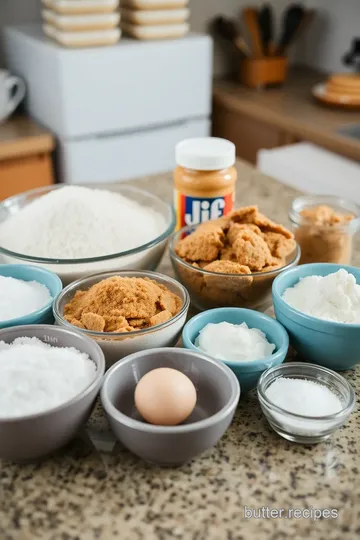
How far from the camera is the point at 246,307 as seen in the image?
37.1 inches

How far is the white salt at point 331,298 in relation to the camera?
799mm

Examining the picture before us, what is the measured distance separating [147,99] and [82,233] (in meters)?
1.65

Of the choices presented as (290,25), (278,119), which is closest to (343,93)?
(278,119)

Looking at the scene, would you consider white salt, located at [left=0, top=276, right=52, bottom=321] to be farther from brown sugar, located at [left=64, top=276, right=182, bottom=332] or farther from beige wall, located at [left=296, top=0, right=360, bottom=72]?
beige wall, located at [left=296, top=0, right=360, bottom=72]

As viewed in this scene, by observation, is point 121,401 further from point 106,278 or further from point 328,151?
point 328,151

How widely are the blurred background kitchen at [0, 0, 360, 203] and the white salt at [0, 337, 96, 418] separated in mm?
1594

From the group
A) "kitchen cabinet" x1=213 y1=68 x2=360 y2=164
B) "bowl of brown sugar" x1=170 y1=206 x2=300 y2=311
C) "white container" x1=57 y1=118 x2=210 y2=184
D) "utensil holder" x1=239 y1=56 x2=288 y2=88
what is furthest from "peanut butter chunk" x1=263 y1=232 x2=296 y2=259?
"utensil holder" x1=239 y1=56 x2=288 y2=88

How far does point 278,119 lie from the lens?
8.33 ft

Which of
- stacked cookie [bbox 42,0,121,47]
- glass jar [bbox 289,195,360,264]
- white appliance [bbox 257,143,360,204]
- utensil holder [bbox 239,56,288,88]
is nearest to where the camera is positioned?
glass jar [bbox 289,195,360,264]

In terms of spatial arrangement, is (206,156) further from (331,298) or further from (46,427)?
(46,427)

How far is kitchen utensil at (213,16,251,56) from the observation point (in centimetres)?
296

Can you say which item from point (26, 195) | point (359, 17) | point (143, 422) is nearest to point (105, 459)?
point (143, 422)

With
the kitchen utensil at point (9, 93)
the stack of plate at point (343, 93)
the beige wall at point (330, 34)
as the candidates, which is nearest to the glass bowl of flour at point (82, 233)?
the kitchen utensil at point (9, 93)

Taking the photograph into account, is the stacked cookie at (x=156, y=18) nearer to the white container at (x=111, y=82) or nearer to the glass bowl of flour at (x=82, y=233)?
the white container at (x=111, y=82)
